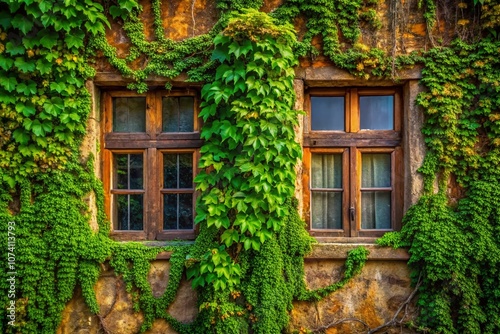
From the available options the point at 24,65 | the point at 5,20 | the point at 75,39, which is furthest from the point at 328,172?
the point at 5,20

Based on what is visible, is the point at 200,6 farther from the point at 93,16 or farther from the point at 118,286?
the point at 118,286

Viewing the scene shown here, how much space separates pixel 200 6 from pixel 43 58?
157 cm

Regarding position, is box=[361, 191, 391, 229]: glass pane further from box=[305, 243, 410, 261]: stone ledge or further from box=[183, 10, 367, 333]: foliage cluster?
box=[183, 10, 367, 333]: foliage cluster

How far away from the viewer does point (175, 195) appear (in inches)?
176

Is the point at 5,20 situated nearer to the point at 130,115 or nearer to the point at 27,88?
the point at 27,88

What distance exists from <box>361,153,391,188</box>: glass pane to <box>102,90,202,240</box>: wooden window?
1711 millimetres

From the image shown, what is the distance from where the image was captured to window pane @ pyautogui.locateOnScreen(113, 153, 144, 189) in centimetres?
450

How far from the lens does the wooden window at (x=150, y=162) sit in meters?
4.44

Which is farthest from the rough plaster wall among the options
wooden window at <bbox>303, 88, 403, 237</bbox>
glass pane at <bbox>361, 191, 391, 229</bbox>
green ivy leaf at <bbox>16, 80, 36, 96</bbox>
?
green ivy leaf at <bbox>16, 80, 36, 96</bbox>

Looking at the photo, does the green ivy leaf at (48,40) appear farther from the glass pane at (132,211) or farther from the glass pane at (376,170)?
the glass pane at (376,170)

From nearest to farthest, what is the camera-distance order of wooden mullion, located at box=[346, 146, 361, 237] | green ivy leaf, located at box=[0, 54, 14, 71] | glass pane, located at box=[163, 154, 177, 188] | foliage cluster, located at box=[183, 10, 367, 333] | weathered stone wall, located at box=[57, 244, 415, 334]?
foliage cluster, located at box=[183, 10, 367, 333] → green ivy leaf, located at box=[0, 54, 14, 71] → weathered stone wall, located at box=[57, 244, 415, 334] → wooden mullion, located at box=[346, 146, 361, 237] → glass pane, located at box=[163, 154, 177, 188]

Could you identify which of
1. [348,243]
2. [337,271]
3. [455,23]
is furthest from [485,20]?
[337,271]

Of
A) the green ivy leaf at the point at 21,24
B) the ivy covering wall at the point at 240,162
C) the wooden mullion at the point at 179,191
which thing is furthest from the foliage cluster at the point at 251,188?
the green ivy leaf at the point at 21,24

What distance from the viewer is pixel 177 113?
4.51m
